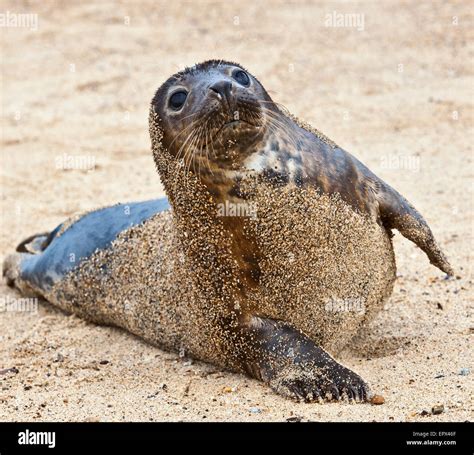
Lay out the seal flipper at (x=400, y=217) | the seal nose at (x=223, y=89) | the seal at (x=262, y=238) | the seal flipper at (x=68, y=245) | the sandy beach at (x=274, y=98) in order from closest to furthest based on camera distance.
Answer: the seal nose at (x=223, y=89), the seal at (x=262, y=238), the sandy beach at (x=274, y=98), the seal flipper at (x=400, y=217), the seal flipper at (x=68, y=245)

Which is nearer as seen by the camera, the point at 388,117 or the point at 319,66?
the point at 388,117

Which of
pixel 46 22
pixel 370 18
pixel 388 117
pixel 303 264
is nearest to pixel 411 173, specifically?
pixel 388 117

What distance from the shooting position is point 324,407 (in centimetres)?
426

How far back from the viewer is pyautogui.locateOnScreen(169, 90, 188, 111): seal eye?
4.35m

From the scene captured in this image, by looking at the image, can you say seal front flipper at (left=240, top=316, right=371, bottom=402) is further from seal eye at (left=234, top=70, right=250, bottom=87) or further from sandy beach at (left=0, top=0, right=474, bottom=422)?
seal eye at (left=234, top=70, right=250, bottom=87)

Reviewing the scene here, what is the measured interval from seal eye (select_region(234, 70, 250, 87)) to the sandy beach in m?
1.06

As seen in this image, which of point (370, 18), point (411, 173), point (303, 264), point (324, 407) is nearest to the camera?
point (324, 407)

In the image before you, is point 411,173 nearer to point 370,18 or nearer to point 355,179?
point 355,179

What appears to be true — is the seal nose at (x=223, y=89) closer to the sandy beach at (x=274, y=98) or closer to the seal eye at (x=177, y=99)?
the seal eye at (x=177, y=99)

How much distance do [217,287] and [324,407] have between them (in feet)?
2.60

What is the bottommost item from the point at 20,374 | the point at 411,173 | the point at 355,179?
the point at 20,374

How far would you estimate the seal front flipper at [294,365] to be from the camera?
4.35 meters

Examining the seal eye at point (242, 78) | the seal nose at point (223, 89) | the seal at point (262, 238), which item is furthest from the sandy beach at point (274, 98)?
the seal nose at point (223, 89)

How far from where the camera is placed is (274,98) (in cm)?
1018
